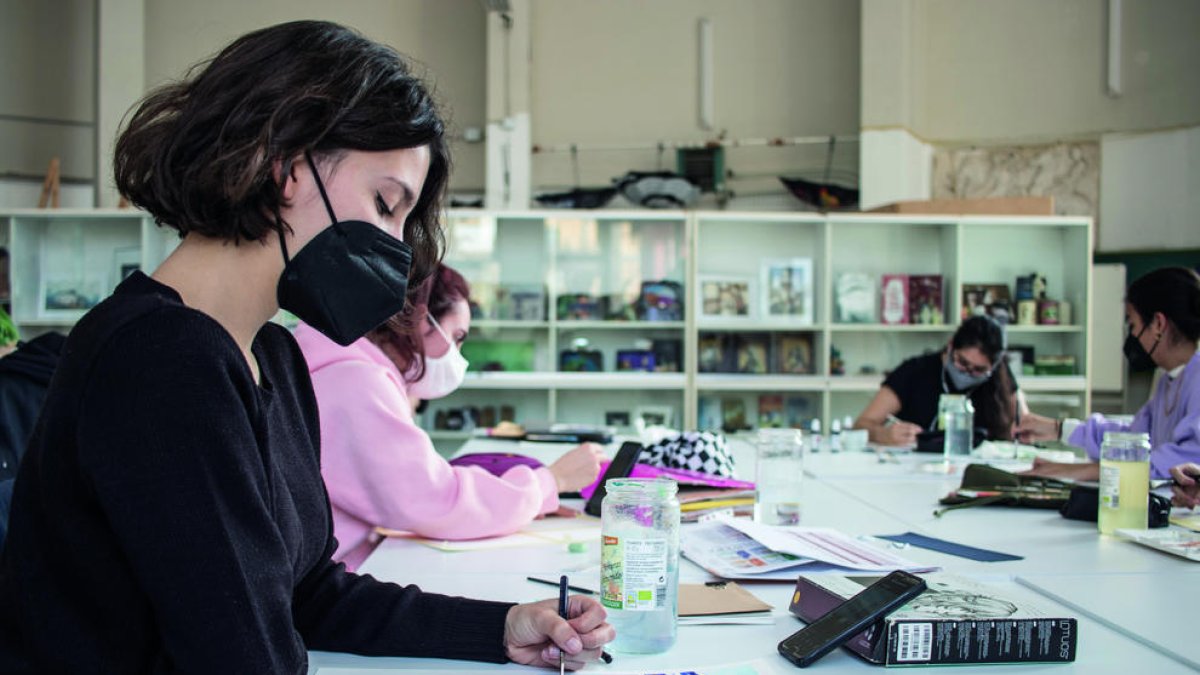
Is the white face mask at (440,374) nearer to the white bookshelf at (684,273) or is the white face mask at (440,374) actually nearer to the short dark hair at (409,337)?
the short dark hair at (409,337)

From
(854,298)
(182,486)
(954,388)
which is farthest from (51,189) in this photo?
(182,486)

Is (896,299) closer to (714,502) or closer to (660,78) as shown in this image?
(660,78)

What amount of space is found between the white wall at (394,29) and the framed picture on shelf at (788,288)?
7.91 feet

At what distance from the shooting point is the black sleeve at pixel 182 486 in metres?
0.80

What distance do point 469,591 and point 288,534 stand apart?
21.6 inches

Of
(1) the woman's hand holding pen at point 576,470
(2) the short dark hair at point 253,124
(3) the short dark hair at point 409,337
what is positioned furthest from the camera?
(1) the woman's hand holding pen at point 576,470

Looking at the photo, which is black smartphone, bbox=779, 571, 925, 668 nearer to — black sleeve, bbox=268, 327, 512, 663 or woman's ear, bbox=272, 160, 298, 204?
black sleeve, bbox=268, 327, 512, 663

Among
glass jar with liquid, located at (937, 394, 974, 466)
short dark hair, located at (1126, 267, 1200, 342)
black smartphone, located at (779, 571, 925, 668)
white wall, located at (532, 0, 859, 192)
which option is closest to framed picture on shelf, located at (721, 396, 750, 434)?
white wall, located at (532, 0, 859, 192)

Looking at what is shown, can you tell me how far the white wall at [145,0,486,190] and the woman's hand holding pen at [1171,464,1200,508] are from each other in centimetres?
560

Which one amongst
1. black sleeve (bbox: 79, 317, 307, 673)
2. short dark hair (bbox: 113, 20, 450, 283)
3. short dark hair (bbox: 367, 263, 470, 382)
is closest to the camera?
black sleeve (bbox: 79, 317, 307, 673)

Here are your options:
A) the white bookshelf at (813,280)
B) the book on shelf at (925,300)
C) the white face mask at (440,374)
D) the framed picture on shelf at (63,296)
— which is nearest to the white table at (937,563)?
the white face mask at (440,374)

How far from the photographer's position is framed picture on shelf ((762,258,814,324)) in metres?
6.00

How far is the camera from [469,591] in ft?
4.96

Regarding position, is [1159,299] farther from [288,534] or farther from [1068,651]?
[288,534]
